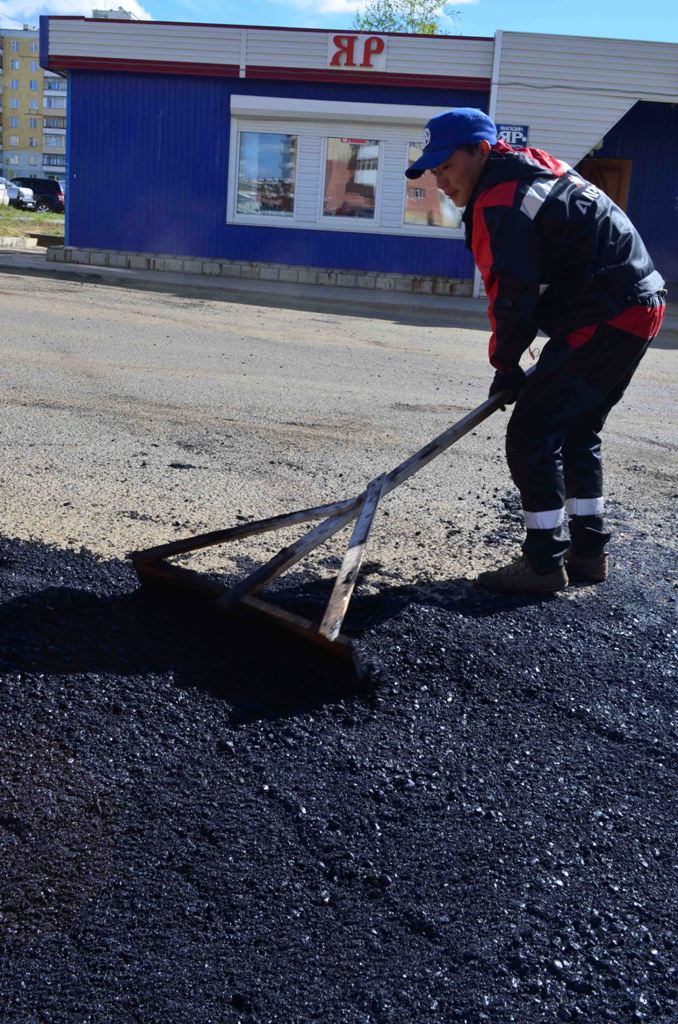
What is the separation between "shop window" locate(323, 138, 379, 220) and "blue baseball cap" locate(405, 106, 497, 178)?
16.3 meters

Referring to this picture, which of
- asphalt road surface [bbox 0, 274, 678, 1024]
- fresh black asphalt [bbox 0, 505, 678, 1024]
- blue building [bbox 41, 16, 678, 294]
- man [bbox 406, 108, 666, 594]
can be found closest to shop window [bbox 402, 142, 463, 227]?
blue building [bbox 41, 16, 678, 294]

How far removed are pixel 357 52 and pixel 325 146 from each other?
6.06 ft

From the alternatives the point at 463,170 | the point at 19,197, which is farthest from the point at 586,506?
the point at 19,197

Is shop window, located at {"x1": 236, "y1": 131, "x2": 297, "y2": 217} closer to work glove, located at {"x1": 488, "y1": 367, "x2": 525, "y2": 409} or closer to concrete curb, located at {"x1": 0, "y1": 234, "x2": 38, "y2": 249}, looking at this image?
concrete curb, located at {"x1": 0, "y1": 234, "x2": 38, "y2": 249}

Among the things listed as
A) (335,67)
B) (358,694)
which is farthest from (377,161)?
(358,694)

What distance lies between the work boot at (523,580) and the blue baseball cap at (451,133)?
62.8 inches

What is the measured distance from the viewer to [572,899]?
8.06ft

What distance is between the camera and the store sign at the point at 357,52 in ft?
59.1

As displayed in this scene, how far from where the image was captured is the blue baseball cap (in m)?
3.68

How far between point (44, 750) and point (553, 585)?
214 cm

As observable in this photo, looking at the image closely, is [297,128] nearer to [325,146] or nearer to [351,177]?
[325,146]

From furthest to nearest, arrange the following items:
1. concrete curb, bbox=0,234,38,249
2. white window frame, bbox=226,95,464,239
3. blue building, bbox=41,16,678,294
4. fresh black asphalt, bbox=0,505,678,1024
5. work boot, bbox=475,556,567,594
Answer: concrete curb, bbox=0,234,38,249 < white window frame, bbox=226,95,464,239 < blue building, bbox=41,16,678,294 < work boot, bbox=475,556,567,594 < fresh black asphalt, bbox=0,505,678,1024

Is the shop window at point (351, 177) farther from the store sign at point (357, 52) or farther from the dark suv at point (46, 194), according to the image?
the dark suv at point (46, 194)

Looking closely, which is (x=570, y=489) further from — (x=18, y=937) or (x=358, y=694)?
(x=18, y=937)
